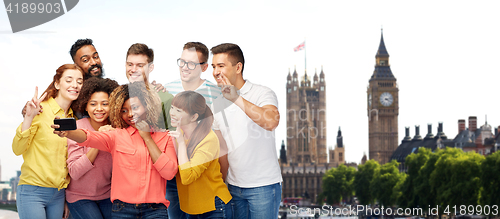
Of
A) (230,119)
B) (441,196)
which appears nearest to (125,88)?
(230,119)

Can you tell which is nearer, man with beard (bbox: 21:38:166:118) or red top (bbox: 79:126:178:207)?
red top (bbox: 79:126:178:207)

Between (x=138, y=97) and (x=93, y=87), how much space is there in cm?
58

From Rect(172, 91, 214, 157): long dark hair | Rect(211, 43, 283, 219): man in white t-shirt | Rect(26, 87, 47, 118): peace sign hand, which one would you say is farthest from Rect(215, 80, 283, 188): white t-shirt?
Rect(26, 87, 47, 118): peace sign hand

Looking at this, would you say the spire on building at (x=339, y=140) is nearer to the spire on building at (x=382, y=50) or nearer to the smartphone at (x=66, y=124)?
the spire on building at (x=382, y=50)

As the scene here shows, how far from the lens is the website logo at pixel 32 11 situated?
3.75 meters

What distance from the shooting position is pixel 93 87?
14.8 feet

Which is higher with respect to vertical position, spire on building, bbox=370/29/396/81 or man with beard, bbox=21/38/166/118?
spire on building, bbox=370/29/396/81

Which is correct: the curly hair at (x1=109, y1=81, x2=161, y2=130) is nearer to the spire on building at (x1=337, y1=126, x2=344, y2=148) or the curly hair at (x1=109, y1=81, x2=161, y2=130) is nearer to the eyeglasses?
the eyeglasses

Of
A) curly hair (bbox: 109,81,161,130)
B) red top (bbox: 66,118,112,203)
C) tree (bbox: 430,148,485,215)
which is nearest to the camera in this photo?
curly hair (bbox: 109,81,161,130)

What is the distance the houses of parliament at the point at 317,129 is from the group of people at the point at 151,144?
8871cm

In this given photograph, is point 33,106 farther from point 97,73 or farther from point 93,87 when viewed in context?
point 97,73

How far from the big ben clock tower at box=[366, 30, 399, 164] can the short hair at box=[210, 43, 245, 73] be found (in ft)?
324

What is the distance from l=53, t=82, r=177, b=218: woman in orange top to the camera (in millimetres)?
4188

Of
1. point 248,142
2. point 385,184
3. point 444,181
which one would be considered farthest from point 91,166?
point 385,184
